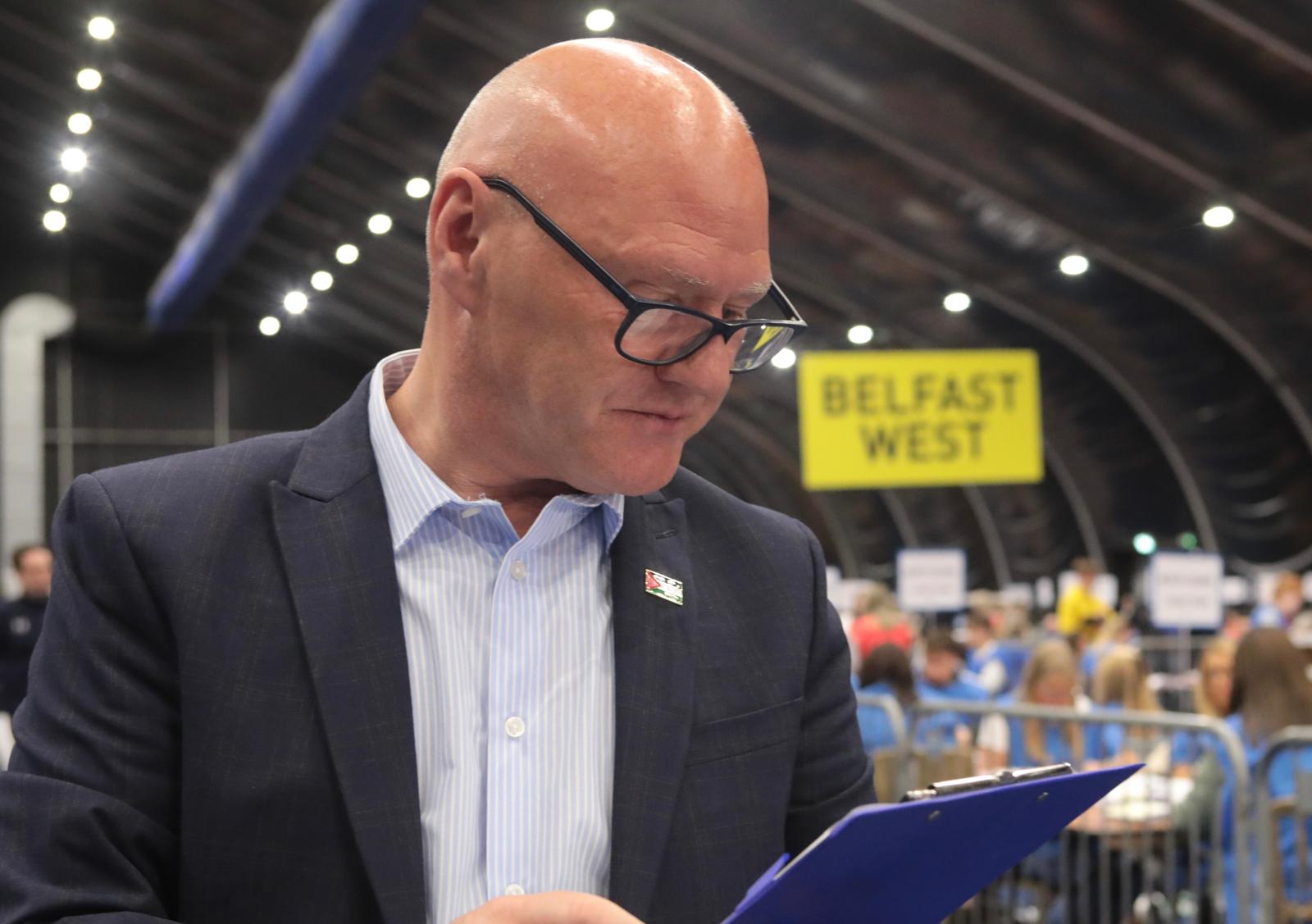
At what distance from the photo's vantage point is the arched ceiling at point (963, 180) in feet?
37.7

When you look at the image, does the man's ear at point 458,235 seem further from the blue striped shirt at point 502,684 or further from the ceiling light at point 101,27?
the ceiling light at point 101,27

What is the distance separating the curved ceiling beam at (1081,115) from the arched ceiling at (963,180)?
0.03 meters

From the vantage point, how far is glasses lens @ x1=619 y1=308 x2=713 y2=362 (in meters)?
1.61

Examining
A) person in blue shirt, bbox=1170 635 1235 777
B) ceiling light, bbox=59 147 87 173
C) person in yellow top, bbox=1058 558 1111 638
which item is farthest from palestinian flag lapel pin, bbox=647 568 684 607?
ceiling light, bbox=59 147 87 173

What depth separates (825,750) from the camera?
188 centimetres

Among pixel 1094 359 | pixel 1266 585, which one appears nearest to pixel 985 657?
pixel 1266 585

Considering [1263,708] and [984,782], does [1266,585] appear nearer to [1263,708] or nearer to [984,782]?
[1263,708]

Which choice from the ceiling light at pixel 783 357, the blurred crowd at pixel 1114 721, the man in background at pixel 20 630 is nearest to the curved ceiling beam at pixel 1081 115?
the ceiling light at pixel 783 357

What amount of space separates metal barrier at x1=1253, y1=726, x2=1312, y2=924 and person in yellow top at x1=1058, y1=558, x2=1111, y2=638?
31.4 feet

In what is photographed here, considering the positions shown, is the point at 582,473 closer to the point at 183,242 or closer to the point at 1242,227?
the point at 1242,227

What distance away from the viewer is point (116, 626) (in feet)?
5.25

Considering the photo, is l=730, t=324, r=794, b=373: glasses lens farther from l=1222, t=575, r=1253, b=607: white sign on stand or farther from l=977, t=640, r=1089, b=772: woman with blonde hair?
l=1222, t=575, r=1253, b=607: white sign on stand

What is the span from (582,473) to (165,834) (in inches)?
21.8

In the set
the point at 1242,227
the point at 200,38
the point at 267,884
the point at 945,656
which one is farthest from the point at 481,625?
the point at 1242,227
